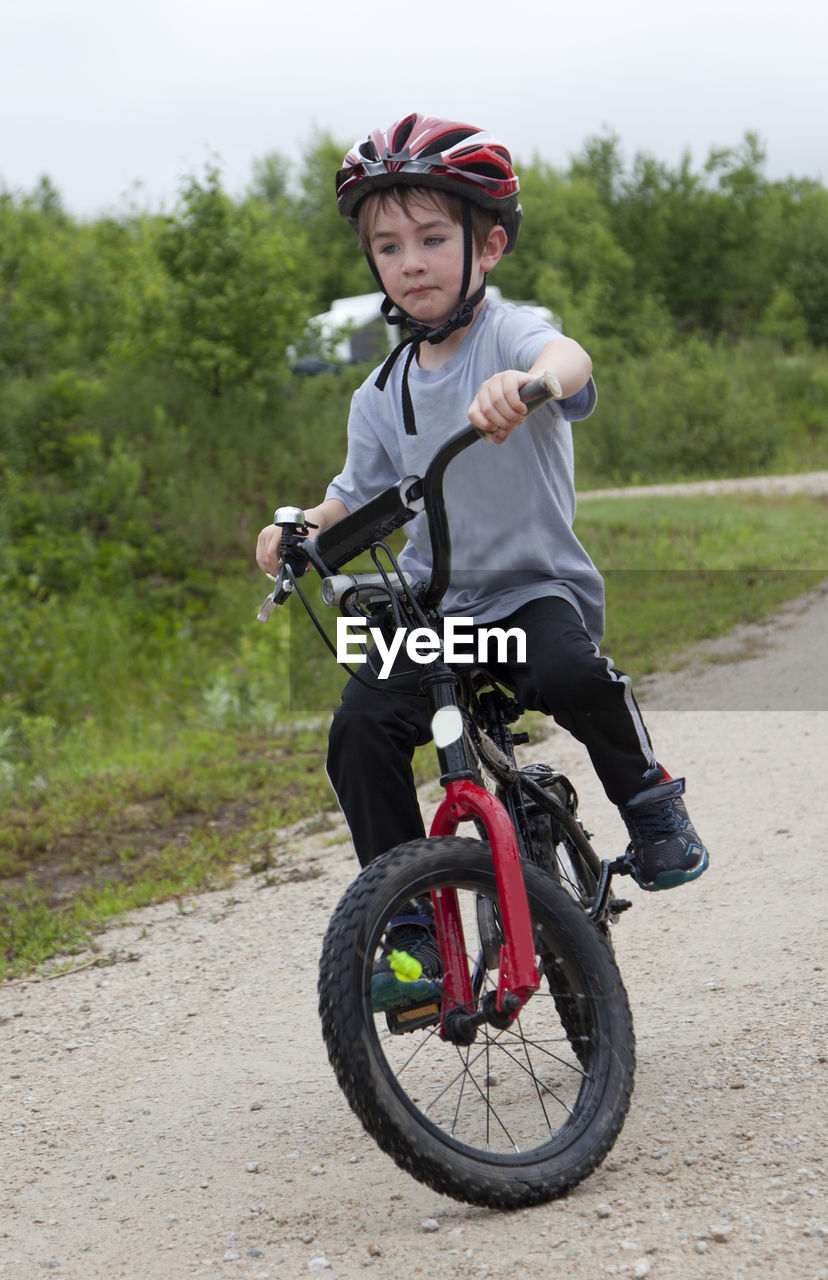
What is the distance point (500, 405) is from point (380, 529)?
39 cm

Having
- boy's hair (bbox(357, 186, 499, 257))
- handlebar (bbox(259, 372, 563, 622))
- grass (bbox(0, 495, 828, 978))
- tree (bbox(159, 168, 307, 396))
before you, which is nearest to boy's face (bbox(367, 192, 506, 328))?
boy's hair (bbox(357, 186, 499, 257))

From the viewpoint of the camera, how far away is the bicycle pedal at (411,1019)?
8.42ft

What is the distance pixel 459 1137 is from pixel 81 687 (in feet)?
34.6

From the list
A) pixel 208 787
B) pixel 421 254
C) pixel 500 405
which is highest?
pixel 421 254

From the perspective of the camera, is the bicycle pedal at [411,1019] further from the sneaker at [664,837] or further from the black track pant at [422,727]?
the sneaker at [664,837]

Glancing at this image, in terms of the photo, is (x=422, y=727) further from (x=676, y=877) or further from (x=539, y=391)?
(x=539, y=391)

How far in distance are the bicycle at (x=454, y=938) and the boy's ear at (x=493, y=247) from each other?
696mm

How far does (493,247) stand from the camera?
3016 mm

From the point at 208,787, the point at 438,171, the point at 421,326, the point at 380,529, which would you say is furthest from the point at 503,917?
the point at 208,787

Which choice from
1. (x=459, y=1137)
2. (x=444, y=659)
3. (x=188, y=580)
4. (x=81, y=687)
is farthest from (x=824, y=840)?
(x=188, y=580)

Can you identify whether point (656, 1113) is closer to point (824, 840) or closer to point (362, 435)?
point (362, 435)

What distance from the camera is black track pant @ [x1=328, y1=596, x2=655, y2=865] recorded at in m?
2.74

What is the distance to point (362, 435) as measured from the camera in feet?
10.3

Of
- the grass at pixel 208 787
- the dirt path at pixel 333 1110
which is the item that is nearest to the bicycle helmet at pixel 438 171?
the dirt path at pixel 333 1110
